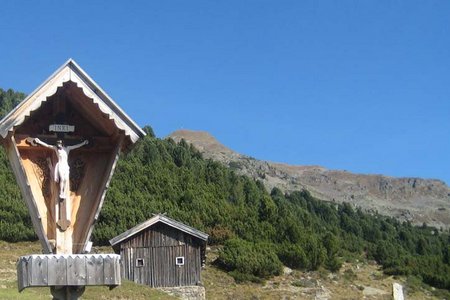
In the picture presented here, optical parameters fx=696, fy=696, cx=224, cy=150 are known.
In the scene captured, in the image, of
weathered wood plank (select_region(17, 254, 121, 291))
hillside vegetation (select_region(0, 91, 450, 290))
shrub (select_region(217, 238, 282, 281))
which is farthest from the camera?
hillside vegetation (select_region(0, 91, 450, 290))

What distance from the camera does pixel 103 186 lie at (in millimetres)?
7941

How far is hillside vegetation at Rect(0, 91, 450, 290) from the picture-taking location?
51.1 meters

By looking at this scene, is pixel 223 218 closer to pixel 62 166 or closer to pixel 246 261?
pixel 246 261

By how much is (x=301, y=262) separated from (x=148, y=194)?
15311 millimetres

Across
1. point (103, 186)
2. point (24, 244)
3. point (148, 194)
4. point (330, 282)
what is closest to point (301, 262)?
point (330, 282)

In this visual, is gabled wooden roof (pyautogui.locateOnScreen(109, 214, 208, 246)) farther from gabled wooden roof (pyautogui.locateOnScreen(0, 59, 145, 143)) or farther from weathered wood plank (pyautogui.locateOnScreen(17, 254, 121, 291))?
weathered wood plank (pyautogui.locateOnScreen(17, 254, 121, 291))

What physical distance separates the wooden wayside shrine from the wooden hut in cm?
3349

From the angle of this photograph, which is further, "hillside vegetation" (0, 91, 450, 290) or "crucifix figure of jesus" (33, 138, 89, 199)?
"hillside vegetation" (0, 91, 450, 290)

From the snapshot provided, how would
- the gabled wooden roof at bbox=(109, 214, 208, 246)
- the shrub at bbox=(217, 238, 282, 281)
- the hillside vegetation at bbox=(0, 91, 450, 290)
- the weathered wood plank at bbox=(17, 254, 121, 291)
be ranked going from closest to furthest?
the weathered wood plank at bbox=(17, 254, 121, 291)
the gabled wooden roof at bbox=(109, 214, 208, 246)
the shrub at bbox=(217, 238, 282, 281)
the hillside vegetation at bbox=(0, 91, 450, 290)

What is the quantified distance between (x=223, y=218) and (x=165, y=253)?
17.7 m

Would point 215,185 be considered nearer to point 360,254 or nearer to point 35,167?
point 360,254

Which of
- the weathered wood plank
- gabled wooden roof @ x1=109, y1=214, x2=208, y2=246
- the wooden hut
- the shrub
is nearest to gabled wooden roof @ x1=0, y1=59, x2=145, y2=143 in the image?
the weathered wood plank

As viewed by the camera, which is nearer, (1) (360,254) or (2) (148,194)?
(2) (148,194)

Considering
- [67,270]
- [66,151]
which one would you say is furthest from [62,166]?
[67,270]
